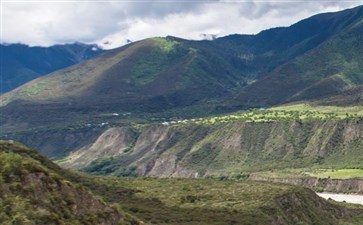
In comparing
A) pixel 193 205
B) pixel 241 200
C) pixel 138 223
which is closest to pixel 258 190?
pixel 241 200

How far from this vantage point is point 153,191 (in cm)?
18600

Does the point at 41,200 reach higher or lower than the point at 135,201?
higher

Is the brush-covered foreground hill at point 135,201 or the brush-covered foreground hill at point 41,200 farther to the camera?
the brush-covered foreground hill at point 135,201

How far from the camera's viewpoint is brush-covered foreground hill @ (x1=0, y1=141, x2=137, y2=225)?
8906 centimetres

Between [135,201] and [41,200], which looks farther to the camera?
[135,201]

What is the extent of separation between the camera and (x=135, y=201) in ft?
564

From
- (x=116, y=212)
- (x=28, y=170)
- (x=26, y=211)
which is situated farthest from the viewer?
(x=116, y=212)

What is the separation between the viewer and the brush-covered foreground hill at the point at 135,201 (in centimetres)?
9412

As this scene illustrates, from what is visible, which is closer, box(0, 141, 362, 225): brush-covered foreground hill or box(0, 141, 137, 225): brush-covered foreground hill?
box(0, 141, 137, 225): brush-covered foreground hill

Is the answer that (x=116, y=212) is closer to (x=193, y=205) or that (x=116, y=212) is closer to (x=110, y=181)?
(x=193, y=205)

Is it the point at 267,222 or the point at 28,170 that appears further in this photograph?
the point at 267,222

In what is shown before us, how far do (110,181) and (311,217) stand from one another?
5723 centimetres

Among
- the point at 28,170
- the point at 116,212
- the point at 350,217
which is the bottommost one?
the point at 350,217

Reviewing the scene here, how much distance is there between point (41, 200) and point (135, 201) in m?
77.4
